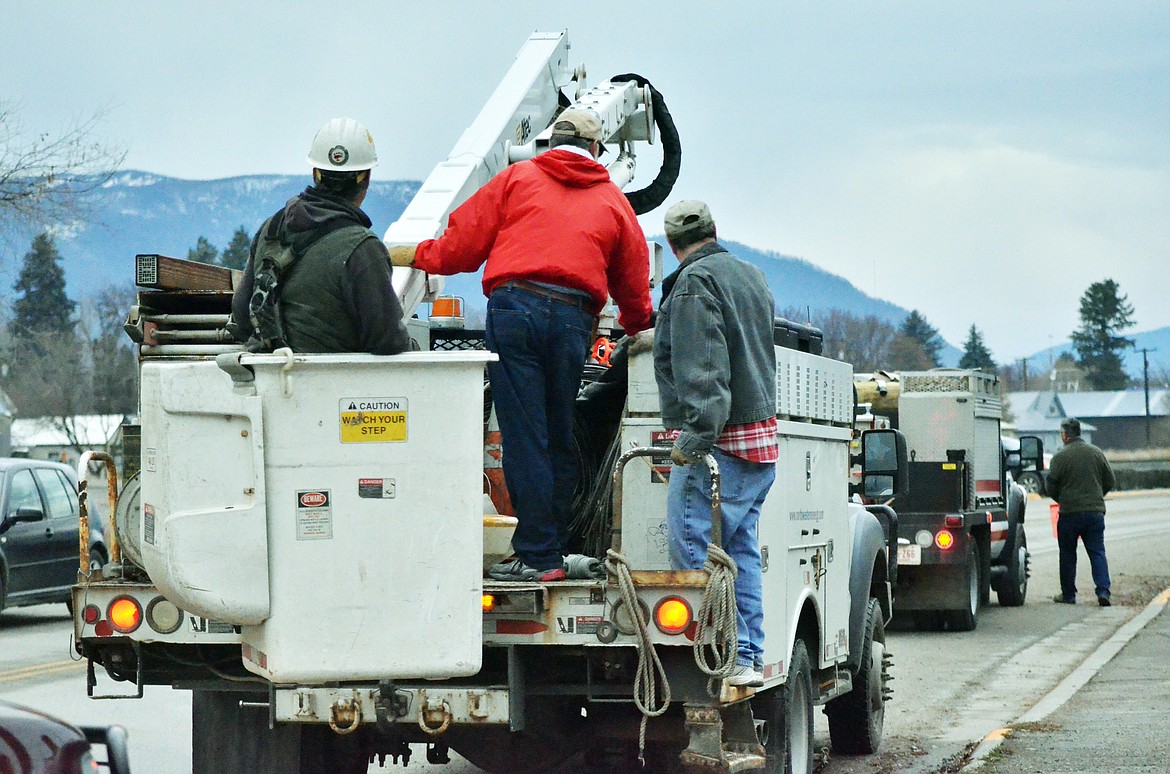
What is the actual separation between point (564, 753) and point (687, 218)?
235 cm

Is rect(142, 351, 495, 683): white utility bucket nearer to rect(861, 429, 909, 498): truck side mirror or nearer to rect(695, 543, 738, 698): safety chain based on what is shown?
rect(695, 543, 738, 698): safety chain

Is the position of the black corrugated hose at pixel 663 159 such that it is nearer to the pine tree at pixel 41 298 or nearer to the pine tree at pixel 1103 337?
the pine tree at pixel 41 298

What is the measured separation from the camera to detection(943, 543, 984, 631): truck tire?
669 inches

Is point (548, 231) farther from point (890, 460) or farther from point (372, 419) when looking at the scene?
point (890, 460)

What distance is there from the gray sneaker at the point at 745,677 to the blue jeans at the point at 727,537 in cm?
4

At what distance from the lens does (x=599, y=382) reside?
7242 mm

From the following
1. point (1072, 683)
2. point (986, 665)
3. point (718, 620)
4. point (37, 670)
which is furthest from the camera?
point (986, 665)

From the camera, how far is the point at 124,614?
649 centimetres

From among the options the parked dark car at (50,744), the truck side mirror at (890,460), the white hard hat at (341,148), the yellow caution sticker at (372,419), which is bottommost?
the parked dark car at (50,744)

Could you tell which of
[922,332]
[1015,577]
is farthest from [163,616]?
[922,332]

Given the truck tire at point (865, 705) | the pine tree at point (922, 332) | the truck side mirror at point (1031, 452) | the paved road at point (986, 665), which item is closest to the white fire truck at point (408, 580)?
the truck tire at point (865, 705)

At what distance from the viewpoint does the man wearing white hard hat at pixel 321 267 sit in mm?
6055

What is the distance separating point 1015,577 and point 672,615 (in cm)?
1473

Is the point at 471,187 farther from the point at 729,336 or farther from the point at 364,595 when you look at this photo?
the point at 364,595
